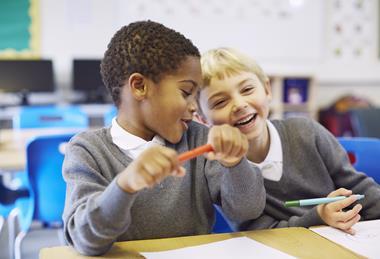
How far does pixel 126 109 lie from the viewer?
0.99 metres

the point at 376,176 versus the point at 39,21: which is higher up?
the point at 39,21

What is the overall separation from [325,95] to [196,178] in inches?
177

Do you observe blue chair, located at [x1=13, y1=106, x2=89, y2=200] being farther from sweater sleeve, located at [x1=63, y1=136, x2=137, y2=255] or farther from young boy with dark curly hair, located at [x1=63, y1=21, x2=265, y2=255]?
sweater sleeve, located at [x1=63, y1=136, x2=137, y2=255]

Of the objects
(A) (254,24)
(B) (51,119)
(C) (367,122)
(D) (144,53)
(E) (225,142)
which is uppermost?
(A) (254,24)

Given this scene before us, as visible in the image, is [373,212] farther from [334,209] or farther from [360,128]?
[360,128]

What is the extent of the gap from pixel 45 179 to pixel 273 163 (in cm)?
101

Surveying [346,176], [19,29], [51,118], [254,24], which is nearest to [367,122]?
[346,176]

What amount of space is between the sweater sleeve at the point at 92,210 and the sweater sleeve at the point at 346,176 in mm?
608

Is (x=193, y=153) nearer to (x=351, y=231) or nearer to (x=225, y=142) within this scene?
(x=225, y=142)

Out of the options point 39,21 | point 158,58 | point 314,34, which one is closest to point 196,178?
point 158,58

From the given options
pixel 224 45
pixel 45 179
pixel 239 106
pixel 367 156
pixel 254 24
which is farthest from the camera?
pixel 254 24

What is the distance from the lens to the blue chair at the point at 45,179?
70.3 inches

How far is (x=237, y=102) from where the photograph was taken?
1153 millimetres

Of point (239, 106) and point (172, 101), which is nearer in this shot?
point (172, 101)
